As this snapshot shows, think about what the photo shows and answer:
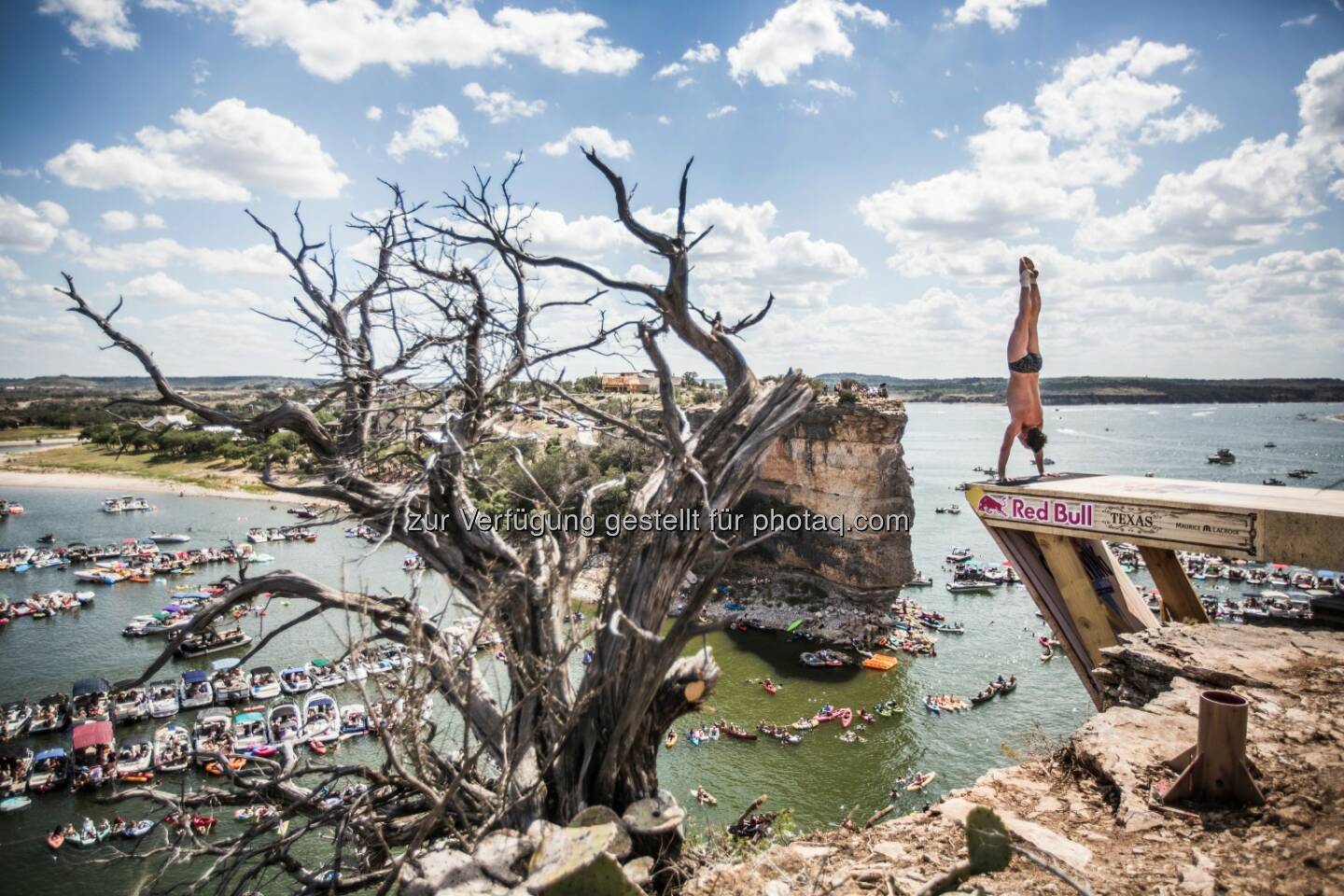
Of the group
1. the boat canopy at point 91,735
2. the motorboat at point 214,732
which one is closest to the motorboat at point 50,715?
the boat canopy at point 91,735

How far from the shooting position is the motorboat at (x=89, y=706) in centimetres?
1828

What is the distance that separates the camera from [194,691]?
2009cm

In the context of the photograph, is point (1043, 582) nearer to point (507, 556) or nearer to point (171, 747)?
point (507, 556)

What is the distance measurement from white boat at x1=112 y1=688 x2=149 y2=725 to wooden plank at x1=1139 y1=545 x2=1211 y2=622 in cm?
2302

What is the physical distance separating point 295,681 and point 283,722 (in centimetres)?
335

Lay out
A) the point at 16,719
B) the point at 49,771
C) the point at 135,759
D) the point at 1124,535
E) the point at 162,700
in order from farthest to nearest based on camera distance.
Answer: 1. the point at 162,700
2. the point at 16,719
3. the point at 135,759
4. the point at 49,771
5. the point at 1124,535

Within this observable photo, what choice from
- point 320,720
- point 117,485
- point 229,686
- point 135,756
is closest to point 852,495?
point 320,720

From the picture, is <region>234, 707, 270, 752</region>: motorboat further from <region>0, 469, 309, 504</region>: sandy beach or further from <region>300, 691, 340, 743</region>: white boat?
<region>0, 469, 309, 504</region>: sandy beach

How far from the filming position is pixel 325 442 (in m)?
4.90

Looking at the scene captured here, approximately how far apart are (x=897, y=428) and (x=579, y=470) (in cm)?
1537

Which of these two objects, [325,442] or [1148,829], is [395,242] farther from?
[1148,829]

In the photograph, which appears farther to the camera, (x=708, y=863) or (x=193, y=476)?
(x=193, y=476)

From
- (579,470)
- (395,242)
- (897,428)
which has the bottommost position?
(579,470)

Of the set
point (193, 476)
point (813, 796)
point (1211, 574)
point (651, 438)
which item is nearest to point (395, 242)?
point (651, 438)
